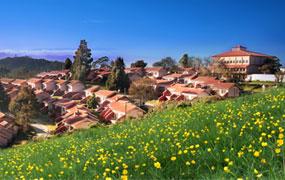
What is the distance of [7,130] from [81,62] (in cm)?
5112

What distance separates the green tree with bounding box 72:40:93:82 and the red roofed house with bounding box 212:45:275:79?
33003 mm

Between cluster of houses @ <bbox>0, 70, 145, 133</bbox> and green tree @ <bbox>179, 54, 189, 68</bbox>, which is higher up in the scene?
green tree @ <bbox>179, 54, 189, 68</bbox>

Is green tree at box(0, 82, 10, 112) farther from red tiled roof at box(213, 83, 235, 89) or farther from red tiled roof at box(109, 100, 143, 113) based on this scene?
red tiled roof at box(213, 83, 235, 89)

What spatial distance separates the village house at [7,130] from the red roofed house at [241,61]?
52.6 metres

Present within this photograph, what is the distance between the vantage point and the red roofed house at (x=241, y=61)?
8900 centimetres

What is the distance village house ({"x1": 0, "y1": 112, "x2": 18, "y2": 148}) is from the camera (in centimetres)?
4344

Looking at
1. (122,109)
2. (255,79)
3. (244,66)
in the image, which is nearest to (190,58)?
(244,66)

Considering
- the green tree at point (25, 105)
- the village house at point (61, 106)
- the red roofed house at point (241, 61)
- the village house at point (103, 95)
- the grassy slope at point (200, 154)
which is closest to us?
the grassy slope at point (200, 154)

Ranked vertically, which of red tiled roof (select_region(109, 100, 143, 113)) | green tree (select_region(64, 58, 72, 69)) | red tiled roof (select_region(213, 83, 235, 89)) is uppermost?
green tree (select_region(64, 58, 72, 69))

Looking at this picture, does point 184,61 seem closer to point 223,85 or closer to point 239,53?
point 239,53

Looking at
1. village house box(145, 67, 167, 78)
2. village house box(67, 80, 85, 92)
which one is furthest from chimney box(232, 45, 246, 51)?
village house box(67, 80, 85, 92)

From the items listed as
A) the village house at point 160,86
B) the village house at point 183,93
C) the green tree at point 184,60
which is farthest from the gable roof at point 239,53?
the village house at point 183,93

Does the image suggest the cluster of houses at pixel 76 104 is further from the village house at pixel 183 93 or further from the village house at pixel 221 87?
the village house at pixel 221 87

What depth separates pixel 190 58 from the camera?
120 meters
